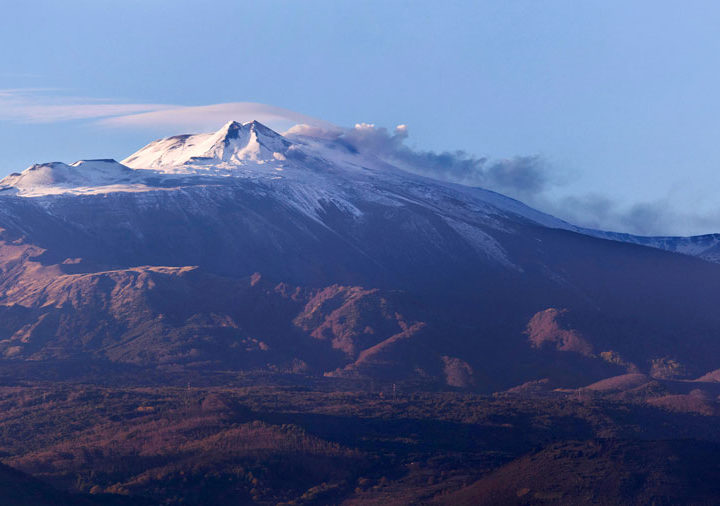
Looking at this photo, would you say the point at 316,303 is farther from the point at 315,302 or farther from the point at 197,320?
the point at 197,320

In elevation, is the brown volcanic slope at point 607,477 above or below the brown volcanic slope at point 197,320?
below

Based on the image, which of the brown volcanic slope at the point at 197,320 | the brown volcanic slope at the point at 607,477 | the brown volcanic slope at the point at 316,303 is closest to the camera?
the brown volcanic slope at the point at 607,477

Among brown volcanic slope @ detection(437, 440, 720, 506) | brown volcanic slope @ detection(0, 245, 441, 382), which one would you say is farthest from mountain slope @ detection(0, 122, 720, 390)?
brown volcanic slope @ detection(437, 440, 720, 506)

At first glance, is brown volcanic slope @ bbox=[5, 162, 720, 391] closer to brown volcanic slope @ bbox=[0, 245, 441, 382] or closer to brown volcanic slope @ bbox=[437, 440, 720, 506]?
brown volcanic slope @ bbox=[0, 245, 441, 382]

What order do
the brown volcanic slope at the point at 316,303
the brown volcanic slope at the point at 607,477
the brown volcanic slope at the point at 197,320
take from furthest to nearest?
the brown volcanic slope at the point at 316,303 → the brown volcanic slope at the point at 197,320 → the brown volcanic slope at the point at 607,477

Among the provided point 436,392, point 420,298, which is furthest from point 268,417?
point 420,298

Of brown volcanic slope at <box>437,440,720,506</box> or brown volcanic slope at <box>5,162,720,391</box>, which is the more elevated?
brown volcanic slope at <box>5,162,720,391</box>

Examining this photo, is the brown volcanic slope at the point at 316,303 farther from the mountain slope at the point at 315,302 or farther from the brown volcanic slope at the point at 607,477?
the brown volcanic slope at the point at 607,477

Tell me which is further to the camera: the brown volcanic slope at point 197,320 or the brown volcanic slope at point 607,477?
the brown volcanic slope at point 197,320

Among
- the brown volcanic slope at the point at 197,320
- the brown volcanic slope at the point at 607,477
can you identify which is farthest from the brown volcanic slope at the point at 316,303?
the brown volcanic slope at the point at 607,477
